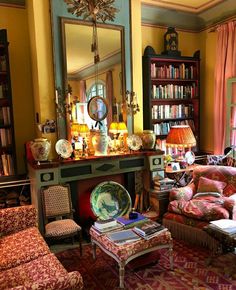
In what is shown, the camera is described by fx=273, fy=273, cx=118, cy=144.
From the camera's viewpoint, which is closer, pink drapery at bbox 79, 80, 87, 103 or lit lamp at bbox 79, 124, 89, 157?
lit lamp at bbox 79, 124, 89, 157

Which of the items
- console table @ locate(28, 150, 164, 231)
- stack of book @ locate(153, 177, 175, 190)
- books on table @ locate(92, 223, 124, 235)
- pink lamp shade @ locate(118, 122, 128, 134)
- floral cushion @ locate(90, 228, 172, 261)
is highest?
pink lamp shade @ locate(118, 122, 128, 134)

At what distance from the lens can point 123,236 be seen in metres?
2.51

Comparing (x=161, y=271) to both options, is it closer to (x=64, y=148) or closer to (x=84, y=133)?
(x=64, y=148)

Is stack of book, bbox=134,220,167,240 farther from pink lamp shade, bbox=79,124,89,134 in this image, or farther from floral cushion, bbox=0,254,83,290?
pink lamp shade, bbox=79,124,89,134

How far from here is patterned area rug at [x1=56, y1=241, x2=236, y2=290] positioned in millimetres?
2432

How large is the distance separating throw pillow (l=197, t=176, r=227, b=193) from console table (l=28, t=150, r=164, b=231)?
23.2 inches

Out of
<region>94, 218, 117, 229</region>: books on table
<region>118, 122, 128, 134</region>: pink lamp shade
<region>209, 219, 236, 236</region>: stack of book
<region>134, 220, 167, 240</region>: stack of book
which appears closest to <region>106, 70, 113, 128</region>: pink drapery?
<region>118, 122, 128, 134</region>: pink lamp shade

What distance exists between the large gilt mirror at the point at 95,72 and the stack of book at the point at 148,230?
1640 mm

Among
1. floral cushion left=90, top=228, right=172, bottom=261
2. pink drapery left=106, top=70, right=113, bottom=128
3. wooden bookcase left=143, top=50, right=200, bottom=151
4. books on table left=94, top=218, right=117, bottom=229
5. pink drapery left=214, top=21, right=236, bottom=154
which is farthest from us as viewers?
wooden bookcase left=143, top=50, right=200, bottom=151

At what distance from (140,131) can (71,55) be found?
1.43m

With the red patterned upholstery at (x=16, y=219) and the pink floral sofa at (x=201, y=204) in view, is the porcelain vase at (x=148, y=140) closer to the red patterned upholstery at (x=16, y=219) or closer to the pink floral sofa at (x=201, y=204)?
the pink floral sofa at (x=201, y=204)

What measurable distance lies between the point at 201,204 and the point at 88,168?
4.69 feet

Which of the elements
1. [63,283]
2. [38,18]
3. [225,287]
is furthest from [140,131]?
[63,283]

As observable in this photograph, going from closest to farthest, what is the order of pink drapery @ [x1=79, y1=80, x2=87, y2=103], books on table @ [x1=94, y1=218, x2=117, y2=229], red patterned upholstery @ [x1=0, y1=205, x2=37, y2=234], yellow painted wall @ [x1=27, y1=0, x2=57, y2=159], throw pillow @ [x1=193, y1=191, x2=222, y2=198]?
red patterned upholstery @ [x1=0, y1=205, x2=37, y2=234], books on table @ [x1=94, y1=218, x2=117, y2=229], yellow painted wall @ [x1=27, y1=0, x2=57, y2=159], throw pillow @ [x1=193, y1=191, x2=222, y2=198], pink drapery @ [x1=79, y1=80, x2=87, y2=103]
